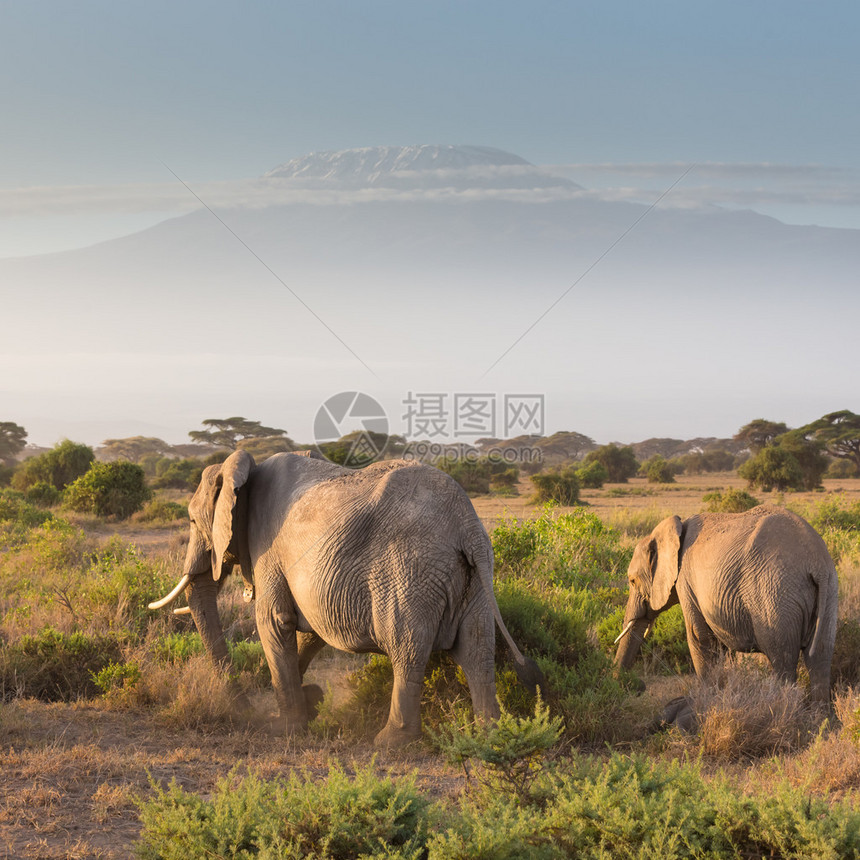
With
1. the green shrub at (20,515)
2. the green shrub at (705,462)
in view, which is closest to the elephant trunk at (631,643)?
the green shrub at (20,515)

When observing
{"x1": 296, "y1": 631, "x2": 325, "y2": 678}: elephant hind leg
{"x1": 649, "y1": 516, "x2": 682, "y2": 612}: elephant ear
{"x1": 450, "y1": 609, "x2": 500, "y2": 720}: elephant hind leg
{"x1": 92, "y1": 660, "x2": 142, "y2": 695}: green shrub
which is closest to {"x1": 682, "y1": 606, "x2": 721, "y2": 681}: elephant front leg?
{"x1": 649, "y1": 516, "x2": 682, "y2": 612}: elephant ear

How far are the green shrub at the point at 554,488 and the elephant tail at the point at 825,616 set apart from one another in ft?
80.7

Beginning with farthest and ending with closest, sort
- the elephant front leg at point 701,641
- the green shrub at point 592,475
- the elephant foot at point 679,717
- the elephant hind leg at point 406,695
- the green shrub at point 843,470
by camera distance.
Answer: the green shrub at point 843,470 → the green shrub at point 592,475 → the elephant front leg at point 701,641 → the elephant foot at point 679,717 → the elephant hind leg at point 406,695

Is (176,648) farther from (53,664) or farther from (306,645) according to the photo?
(306,645)

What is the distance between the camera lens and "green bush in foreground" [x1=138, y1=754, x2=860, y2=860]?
180 inches

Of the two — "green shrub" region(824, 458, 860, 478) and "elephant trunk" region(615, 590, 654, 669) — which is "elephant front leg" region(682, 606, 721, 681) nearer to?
"elephant trunk" region(615, 590, 654, 669)

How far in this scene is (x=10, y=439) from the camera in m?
50.1

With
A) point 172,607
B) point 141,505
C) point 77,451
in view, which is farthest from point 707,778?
point 77,451

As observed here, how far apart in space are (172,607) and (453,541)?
6554mm

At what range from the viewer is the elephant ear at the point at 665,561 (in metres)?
9.68

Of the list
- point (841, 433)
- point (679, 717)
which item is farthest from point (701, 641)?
point (841, 433)

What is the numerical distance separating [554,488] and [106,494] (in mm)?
16955

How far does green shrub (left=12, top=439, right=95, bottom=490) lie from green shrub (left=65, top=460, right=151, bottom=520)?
6521 mm

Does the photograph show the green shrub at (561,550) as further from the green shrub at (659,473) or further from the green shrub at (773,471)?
the green shrub at (659,473)
